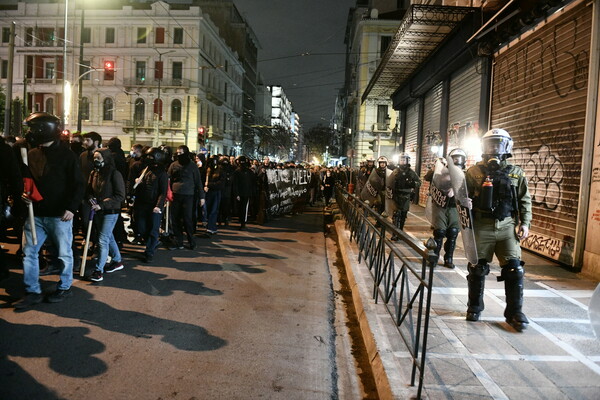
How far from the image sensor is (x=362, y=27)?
4662cm

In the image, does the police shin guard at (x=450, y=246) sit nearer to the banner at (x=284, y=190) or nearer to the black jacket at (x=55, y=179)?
the black jacket at (x=55, y=179)

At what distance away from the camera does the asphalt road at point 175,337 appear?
3.38 meters

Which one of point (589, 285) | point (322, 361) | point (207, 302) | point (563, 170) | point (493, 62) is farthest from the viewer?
point (493, 62)

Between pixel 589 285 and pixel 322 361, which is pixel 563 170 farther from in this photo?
pixel 322 361

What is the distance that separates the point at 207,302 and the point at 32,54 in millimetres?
55211

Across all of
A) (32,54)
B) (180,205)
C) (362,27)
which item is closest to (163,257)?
(180,205)

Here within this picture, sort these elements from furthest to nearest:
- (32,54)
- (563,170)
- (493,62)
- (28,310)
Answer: (32,54), (493,62), (563,170), (28,310)

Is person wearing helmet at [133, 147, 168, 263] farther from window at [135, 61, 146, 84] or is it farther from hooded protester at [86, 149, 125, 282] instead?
window at [135, 61, 146, 84]

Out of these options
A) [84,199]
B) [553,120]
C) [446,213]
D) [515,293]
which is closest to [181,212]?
[84,199]

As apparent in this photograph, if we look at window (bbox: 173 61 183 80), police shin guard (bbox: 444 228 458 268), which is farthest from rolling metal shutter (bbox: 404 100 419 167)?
window (bbox: 173 61 183 80)

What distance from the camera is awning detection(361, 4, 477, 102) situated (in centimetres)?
1205

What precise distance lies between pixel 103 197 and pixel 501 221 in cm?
494

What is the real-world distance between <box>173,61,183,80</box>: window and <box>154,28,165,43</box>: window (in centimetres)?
284

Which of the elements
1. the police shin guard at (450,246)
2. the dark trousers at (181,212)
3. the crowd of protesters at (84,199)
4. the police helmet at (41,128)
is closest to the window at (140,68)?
the crowd of protesters at (84,199)
